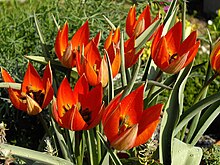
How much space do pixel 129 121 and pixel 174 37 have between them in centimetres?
37

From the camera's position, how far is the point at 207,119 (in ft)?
6.45

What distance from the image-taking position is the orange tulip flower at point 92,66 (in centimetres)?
158

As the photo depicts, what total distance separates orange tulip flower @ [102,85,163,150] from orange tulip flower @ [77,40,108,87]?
137mm

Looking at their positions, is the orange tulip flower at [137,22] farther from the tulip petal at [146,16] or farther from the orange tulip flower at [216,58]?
the orange tulip flower at [216,58]

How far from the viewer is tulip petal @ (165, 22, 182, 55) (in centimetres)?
173

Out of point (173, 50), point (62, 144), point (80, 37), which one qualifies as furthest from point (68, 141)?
point (173, 50)

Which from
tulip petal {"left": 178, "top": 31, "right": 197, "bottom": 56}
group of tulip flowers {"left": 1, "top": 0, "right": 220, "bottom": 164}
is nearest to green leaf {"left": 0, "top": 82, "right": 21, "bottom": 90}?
group of tulip flowers {"left": 1, "top": 0, "right": 220, "bottom": 164}

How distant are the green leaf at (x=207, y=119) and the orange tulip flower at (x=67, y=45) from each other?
1.71 ft

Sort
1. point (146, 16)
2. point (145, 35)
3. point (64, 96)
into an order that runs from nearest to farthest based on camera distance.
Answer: point (64, 96) → point (145, 35) → point (146, 16)

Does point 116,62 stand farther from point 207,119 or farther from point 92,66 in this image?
point 207,119

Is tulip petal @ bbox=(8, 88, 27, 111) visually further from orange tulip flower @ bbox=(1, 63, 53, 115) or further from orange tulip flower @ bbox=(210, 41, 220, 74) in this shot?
orange tulip flower @ bbox=(210, 41, 220, 74)

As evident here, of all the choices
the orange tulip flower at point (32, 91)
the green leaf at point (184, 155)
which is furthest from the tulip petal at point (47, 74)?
the green leaf at point (184, 155)

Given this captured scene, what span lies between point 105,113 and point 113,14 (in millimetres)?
1523

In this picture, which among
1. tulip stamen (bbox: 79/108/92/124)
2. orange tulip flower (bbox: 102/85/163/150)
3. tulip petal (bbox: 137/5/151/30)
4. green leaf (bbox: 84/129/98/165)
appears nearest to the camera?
orange tulip flower (bbox: 102/85/163/150)
